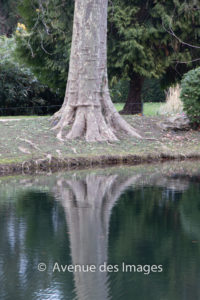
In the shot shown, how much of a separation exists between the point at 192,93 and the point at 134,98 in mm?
5711

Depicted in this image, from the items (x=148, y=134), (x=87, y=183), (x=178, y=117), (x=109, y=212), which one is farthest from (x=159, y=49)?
(x=109, y=212)

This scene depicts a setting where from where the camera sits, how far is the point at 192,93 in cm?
1752

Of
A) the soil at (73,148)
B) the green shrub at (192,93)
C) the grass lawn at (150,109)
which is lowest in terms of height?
the soil at (73,148)

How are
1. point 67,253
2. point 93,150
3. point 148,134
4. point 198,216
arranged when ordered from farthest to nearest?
point 148,134
point 93,150
point 198,216
point 67,253

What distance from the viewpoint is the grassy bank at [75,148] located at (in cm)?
1360

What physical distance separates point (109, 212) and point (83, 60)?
25.8 feet

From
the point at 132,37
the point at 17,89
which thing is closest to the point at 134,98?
the point at 132,37

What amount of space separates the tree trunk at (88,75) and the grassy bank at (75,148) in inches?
24.1

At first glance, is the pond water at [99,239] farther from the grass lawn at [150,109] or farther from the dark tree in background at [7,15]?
the dark tree in background at [7,15]

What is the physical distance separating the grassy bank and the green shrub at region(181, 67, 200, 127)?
0.83 meters

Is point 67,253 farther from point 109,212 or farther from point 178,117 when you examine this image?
point 178,117

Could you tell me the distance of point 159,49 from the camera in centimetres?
2106

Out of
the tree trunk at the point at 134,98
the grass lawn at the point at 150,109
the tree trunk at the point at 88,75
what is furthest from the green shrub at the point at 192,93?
the grass lawn at the point at 150,109

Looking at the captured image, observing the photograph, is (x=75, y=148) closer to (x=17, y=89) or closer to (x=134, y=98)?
(x=134, y=98)
